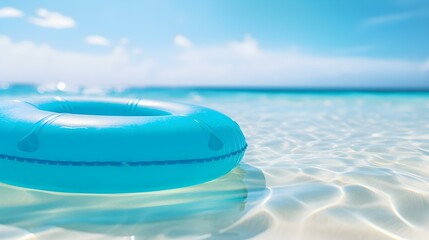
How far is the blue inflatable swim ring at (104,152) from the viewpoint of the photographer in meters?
1.89

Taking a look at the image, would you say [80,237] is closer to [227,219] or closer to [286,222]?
[227,219]

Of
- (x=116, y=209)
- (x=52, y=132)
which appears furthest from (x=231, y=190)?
(x=52, y=132)

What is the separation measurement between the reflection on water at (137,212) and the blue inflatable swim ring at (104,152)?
11 centimetres

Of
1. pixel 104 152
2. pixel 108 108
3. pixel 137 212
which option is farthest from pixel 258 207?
pixel 108 108

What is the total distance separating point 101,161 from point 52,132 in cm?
32

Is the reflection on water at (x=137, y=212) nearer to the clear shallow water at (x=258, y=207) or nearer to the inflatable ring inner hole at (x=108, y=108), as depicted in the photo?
the clear shallow water at (x=258, y=207)

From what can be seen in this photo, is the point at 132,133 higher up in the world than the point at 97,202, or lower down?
higher up

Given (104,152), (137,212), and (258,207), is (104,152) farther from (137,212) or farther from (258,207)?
(258,207)

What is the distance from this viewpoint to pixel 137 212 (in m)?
1.93

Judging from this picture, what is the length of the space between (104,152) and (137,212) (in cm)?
38

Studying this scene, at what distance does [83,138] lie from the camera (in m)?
1.89

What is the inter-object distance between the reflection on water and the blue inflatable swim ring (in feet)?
0.36

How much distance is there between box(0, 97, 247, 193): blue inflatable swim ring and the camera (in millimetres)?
1892

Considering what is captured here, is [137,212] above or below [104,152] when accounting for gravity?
below
